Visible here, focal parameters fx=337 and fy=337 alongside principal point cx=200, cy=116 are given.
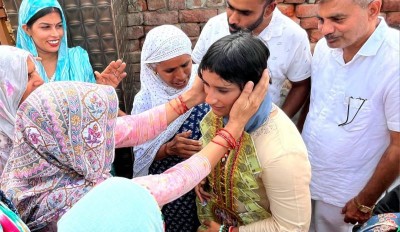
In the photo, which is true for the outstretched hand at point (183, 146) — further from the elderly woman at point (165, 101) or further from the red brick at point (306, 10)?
the red brick at point (306, 10)

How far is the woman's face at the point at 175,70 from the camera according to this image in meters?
1.78

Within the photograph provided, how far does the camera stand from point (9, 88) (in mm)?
1502

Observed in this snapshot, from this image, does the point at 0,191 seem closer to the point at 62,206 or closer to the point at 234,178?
the point at 62,206

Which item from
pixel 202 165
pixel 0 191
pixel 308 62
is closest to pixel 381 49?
pixel 308 62

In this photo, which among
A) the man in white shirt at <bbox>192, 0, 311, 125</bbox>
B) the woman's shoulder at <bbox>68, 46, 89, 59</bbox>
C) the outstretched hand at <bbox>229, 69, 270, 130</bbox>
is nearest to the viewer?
the outstretched hand at <bbox>229, 69, 270, 130</bbox>

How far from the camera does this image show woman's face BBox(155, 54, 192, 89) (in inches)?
70.1

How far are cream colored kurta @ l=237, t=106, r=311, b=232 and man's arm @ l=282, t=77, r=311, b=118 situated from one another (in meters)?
0.77

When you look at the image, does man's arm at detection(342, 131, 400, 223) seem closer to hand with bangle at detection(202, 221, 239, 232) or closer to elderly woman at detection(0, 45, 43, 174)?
hand with bangle at detection(202, 221, 239, 232)

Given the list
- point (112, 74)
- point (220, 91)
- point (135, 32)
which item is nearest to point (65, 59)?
point (112, 74)

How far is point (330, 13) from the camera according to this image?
1.52 m

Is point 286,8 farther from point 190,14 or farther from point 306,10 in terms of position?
point 190,14

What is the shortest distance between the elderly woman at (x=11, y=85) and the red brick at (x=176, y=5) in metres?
1.48

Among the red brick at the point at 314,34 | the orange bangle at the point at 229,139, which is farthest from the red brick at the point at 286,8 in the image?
the orange bangle at the point at 229,139

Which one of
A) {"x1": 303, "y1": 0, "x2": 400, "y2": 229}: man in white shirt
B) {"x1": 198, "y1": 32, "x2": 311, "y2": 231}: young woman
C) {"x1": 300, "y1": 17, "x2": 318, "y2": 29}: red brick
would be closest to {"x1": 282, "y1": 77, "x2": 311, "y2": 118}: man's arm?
{"x1": 303, "y1": 0, "x2": 400, "y2": 229}: man in white shirt
